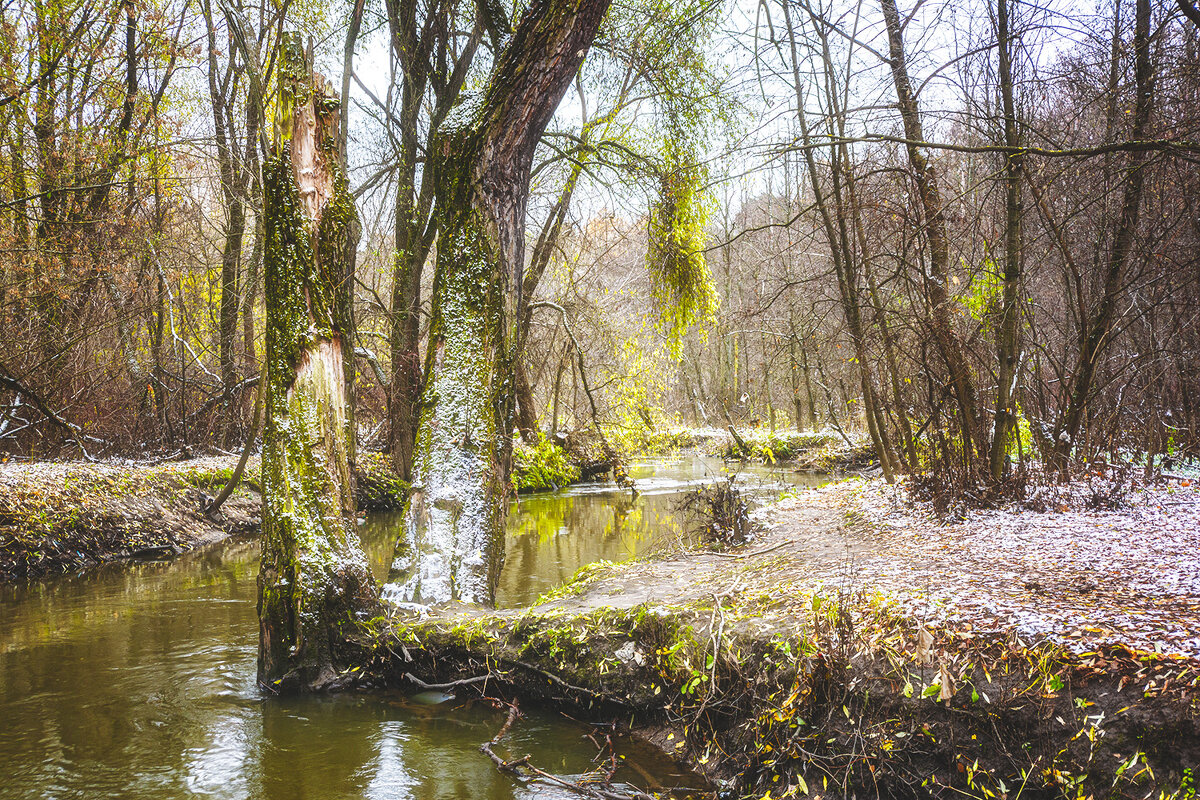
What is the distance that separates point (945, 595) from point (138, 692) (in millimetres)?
5328

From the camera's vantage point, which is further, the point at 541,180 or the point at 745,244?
the point at 745,244

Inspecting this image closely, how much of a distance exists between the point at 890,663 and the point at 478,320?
365cm

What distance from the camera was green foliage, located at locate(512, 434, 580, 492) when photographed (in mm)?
15078

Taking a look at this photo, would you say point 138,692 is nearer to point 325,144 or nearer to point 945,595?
point 325,144

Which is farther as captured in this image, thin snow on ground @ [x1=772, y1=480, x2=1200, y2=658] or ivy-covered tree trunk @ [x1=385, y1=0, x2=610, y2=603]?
ivy-covered tree trunk @ [x1=385, y1=0, x2=610, y2=603]

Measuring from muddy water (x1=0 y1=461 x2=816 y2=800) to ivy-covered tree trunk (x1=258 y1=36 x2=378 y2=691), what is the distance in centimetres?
45

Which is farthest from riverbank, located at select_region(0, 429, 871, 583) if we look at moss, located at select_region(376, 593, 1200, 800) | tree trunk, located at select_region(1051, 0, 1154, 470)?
tree trunk, located at select_region(1051, 0, 1154, 470)

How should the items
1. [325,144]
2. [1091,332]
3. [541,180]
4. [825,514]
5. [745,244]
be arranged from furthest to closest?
[745,244] < [541,180] < [825,514] < [1091,332] < [325,144]

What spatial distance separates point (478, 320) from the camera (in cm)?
525

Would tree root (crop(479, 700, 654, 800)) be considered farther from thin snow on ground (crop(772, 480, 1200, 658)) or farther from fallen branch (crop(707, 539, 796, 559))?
fallen branch (crop(707, 539, 796, 559))

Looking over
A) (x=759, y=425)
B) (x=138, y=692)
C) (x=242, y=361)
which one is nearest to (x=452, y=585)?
(x=138, y=692)

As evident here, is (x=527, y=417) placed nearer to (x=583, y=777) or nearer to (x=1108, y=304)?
(x=1108, y=304)

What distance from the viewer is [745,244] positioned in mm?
28500

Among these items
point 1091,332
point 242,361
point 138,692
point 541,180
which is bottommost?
point 138,692
